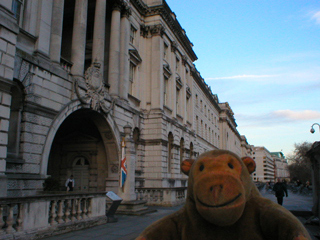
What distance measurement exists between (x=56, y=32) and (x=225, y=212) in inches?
487

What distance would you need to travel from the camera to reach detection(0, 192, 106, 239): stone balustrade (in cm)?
700

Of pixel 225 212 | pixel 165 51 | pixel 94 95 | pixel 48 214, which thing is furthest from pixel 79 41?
pixel 225 212

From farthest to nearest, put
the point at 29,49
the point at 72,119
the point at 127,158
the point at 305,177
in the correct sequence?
the point at 305,177 < the point at 72,119 < the point at 127,158 < the point at 29,49

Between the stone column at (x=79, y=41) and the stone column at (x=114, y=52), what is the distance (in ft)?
10.7

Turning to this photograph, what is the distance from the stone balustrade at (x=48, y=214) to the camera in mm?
7000

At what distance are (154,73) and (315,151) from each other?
15123 mm

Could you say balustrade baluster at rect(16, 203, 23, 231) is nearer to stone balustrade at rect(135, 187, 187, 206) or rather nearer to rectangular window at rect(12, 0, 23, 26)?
rectangular window at rect(12, 0, 23, 26)

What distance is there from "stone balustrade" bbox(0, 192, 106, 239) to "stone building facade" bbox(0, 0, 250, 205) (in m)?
1.53

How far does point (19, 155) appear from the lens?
10281mm

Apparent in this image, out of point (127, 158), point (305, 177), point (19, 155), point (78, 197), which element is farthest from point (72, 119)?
point (305, 177)

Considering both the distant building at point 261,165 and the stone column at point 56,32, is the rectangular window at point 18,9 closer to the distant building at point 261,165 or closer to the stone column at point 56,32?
the stone column at point 56,32

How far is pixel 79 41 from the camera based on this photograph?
14.5 metres

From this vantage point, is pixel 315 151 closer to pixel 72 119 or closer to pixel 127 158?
pixel 127 158

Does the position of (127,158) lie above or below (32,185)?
above
